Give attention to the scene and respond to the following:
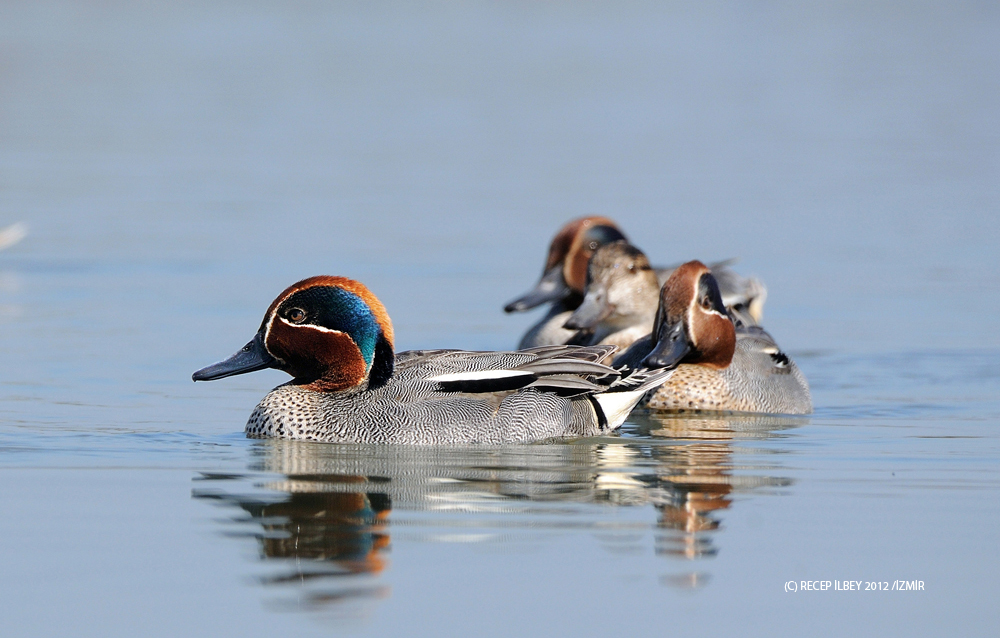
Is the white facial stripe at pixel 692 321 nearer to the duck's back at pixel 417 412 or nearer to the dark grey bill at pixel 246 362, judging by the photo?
the duck's back at pixel 417 412

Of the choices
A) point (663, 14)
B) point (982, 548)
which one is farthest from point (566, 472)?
point (663, 14)

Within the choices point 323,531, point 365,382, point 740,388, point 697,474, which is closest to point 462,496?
point 323,531

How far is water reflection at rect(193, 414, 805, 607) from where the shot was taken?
→ 6.76m

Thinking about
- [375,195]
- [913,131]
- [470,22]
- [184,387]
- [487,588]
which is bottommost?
[487,588]

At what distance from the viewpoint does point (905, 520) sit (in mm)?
7625

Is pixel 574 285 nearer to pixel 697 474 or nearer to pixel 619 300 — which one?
pixel 619 300

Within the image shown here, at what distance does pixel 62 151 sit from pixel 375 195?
612cm

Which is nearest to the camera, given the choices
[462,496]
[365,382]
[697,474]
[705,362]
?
[462,496]

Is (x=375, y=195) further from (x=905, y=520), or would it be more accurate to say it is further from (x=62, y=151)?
(x=905, y=520)

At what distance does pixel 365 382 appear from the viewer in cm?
969

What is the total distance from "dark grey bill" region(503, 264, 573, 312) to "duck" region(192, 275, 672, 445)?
4620mm

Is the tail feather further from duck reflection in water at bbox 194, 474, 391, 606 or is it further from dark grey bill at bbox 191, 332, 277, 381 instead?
duck reflection in water at bbox 194, 474, 391, 606

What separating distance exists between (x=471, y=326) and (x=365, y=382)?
4943mm

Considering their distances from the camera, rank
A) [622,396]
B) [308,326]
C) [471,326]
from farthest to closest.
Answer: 1. [471,326]
2. [622,396]
3. [308,326]
